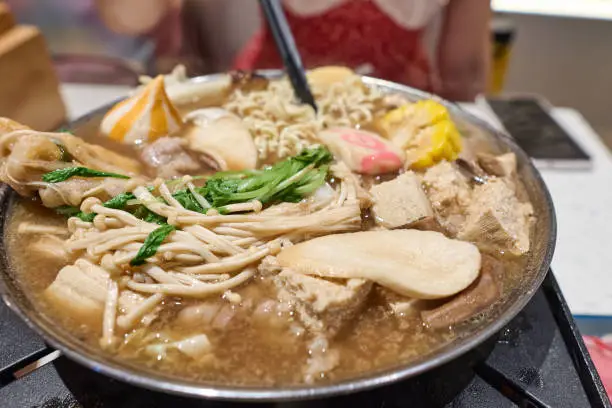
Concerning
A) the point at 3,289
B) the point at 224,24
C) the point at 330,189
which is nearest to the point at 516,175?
the point at 330,189

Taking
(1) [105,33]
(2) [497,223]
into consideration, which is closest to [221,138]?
(2) [497,223]

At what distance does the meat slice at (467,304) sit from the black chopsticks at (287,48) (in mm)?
1452

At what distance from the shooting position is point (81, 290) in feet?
5.15

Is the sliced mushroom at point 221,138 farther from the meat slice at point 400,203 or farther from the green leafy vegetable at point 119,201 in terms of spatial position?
the meat slice at point 400,203

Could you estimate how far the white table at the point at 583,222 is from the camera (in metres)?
2.29

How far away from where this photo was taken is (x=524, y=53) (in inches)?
233

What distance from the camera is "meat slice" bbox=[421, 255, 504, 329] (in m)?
1.54

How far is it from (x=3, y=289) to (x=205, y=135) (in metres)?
1.17

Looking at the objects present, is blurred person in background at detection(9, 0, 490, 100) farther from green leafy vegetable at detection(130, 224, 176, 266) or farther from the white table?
green leafy vegetable at detection(130, 224, 176, 266)

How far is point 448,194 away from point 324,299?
31.8 inches

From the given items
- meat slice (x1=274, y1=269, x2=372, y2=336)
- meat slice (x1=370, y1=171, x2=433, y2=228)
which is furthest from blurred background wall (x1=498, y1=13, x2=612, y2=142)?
meat slice (x1=274, y1=269, x2=372, y2=336)

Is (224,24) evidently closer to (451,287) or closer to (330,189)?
A: (330,189)

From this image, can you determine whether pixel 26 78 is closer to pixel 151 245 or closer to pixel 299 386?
pixel 151 245

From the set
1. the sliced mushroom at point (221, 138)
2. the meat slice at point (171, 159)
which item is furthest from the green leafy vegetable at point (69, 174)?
the sliced mushroom at point (221, 138)
